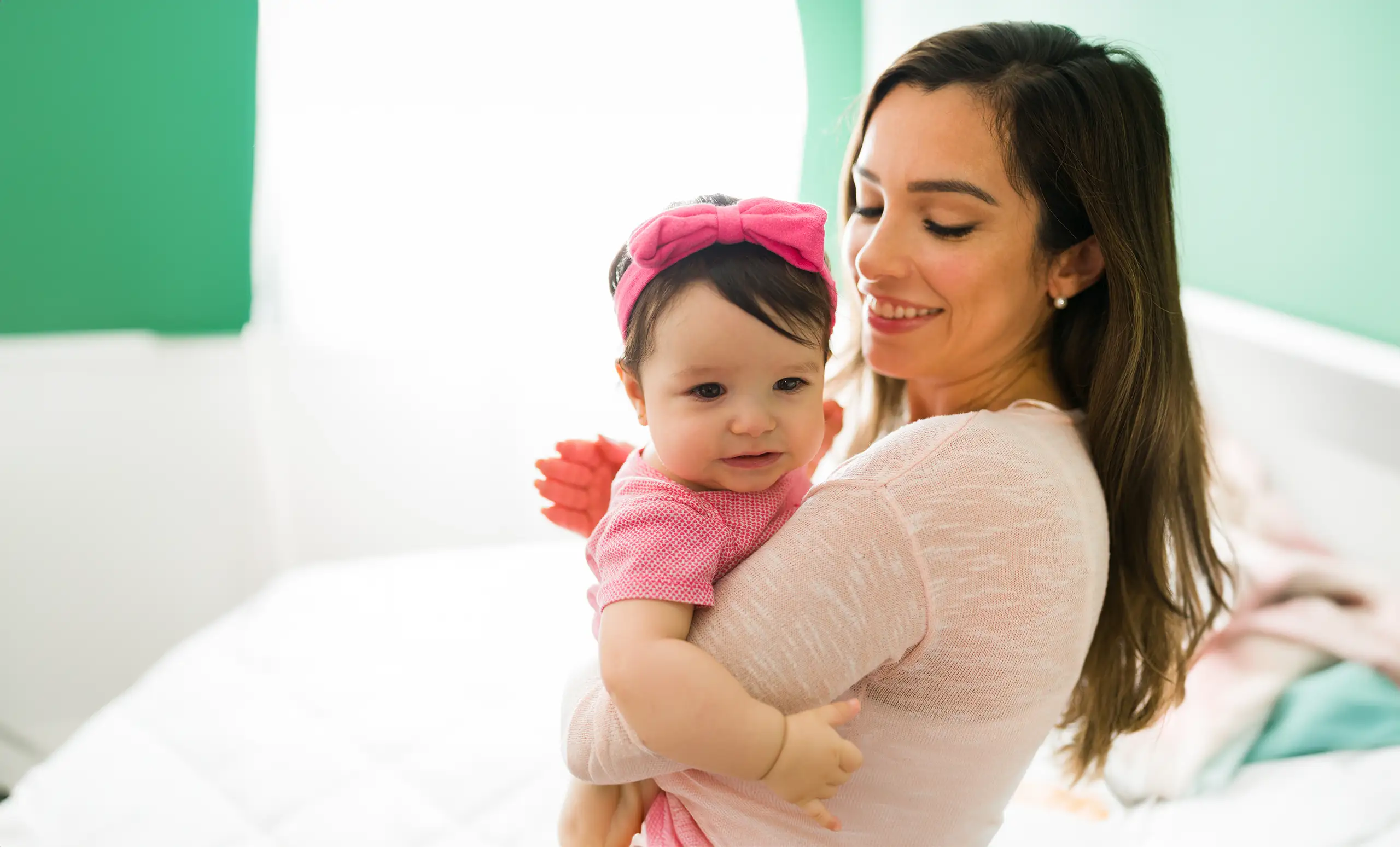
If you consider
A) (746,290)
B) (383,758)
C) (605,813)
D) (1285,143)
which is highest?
(1285,143)

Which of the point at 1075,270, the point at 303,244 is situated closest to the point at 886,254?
the point at 1075,270

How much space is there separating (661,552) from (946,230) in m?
0.51

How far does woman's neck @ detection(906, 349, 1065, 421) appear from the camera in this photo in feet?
3.89

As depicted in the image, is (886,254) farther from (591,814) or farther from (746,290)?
(591,814)

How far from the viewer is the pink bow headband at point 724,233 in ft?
2.92

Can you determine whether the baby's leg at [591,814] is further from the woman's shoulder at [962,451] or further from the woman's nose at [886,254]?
the woman's nose at [886,254]

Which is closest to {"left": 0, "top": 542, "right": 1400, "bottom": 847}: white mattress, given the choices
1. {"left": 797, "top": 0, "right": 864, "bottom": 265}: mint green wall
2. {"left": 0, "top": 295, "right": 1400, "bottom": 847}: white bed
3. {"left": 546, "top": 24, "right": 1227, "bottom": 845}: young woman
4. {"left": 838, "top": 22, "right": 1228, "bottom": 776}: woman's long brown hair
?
{"left": 0, "top": 295, "right": 1400, "bottom": 847}: white bed

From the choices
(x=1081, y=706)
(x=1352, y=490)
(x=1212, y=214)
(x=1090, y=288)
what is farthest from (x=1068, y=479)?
(x=1212, y=214)

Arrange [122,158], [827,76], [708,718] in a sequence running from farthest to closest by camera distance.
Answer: [827,76], [122,158], [708,718]

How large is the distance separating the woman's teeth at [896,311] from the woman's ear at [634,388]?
1.11 ft

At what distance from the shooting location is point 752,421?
2.92 ft

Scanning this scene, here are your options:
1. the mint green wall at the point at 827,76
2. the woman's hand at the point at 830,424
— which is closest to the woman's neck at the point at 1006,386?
the woman's hand at the point at 830,424

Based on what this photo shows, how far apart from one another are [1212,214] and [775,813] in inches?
56.1

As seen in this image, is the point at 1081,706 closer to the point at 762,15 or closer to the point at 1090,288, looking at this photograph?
the point at 1090,288
